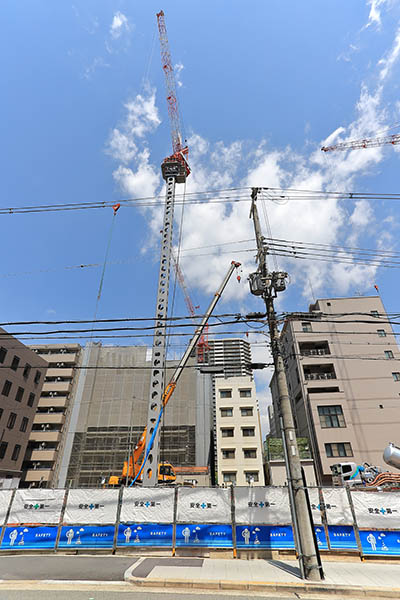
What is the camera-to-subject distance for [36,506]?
35.3ft

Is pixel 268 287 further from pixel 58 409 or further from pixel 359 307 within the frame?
pixel 58 409

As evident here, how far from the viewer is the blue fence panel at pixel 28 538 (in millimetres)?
10242

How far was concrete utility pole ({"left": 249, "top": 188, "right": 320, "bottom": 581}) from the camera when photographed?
811cm

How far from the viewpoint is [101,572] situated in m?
8.30

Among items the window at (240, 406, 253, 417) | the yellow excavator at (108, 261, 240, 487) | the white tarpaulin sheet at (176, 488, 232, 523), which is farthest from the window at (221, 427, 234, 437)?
the white tarpaulin sheet at (176, 488, 232, 523)

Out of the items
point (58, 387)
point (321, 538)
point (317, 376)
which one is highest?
point (58, 387)

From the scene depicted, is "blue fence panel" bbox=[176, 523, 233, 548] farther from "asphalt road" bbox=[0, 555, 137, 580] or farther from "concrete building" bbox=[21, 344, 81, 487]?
"concrete building" bbox=[21, 344, 81, 487]

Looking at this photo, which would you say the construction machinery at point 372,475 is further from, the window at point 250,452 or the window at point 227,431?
the window at point 227,431

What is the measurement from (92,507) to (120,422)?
4258cm

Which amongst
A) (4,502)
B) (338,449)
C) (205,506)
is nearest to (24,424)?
(4,502)

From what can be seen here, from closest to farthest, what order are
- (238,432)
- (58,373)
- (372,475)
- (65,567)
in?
1. (65,567)
2. (372,475)
3. (238,432)
4. (58,373)

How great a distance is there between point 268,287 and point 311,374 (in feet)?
96.0

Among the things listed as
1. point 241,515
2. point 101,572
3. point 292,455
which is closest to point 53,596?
point 101,572

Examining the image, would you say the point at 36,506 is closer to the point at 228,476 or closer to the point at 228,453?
the point at 228,476
